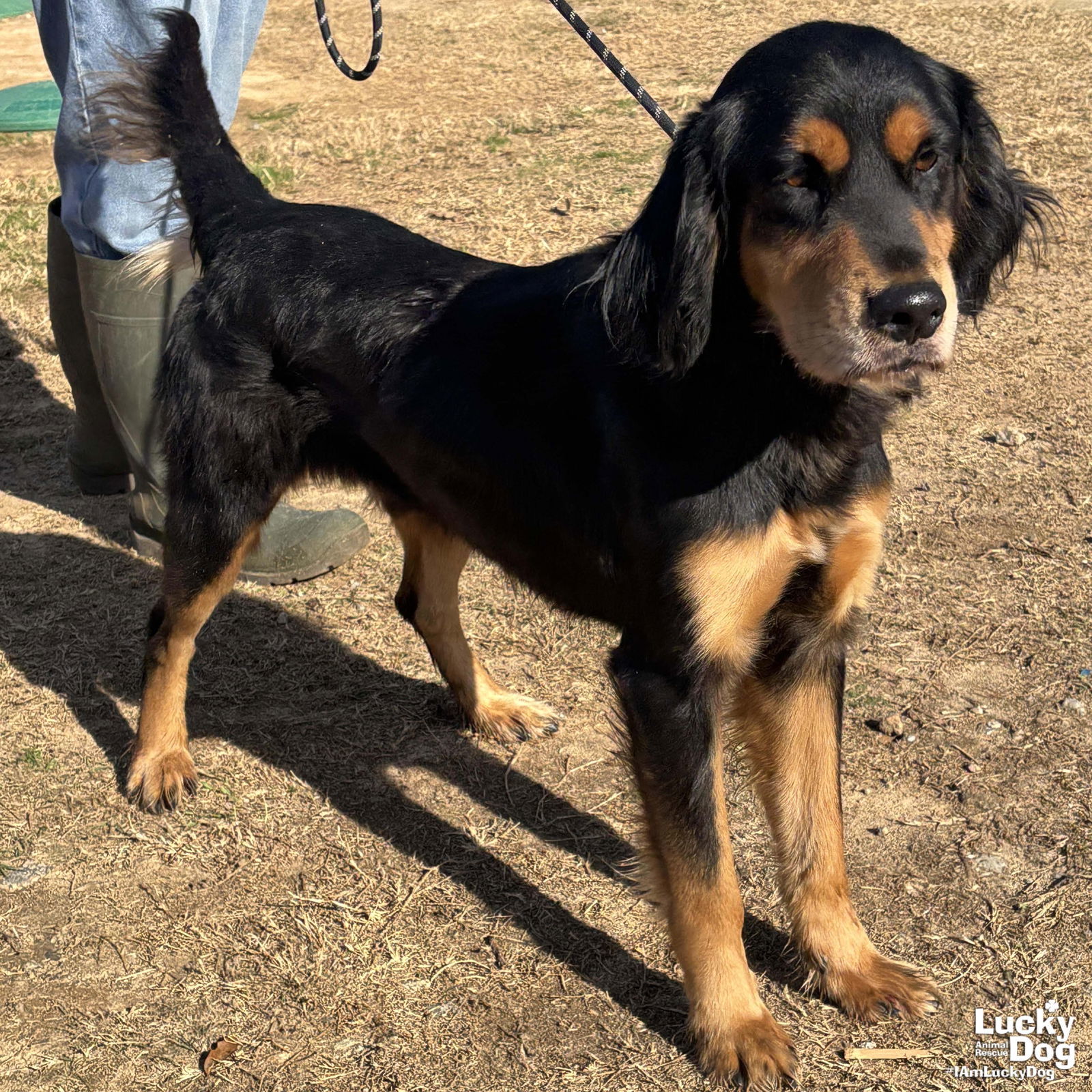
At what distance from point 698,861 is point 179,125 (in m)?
2.52

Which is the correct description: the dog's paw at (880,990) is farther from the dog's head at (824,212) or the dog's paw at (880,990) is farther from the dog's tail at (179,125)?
the dog's tail at (179,125)

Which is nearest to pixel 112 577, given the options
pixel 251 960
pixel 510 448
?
pixel 251 960

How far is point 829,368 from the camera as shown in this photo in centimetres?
244

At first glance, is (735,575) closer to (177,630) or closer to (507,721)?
(507,721)

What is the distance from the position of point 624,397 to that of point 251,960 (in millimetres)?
1700

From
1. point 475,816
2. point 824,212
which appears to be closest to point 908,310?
point 824,212

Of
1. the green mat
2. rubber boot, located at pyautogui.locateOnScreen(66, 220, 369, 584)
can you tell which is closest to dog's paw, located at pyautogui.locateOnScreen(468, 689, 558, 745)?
rubber boot, located at pyautogui.locateOnScreen(66, 220, 369, 584)

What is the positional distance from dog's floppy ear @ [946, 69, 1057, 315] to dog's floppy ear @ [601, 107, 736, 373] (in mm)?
537

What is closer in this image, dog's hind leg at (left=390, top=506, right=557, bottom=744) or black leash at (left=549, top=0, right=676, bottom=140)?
black leash at (left=549, top=0, right=676, bottom=140)

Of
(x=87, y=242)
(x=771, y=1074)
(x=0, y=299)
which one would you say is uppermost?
(x=87, y=242)

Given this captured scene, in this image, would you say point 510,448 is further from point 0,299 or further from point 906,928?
point 0,299

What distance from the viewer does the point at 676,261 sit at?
101 inches

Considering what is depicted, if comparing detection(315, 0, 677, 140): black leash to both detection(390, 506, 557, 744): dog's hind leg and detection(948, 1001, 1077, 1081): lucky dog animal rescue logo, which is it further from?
detection(948, 1001, 1077, 1081): lucky dog animal rescue logo

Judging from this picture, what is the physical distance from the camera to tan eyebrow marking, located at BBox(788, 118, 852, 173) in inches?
96.3
